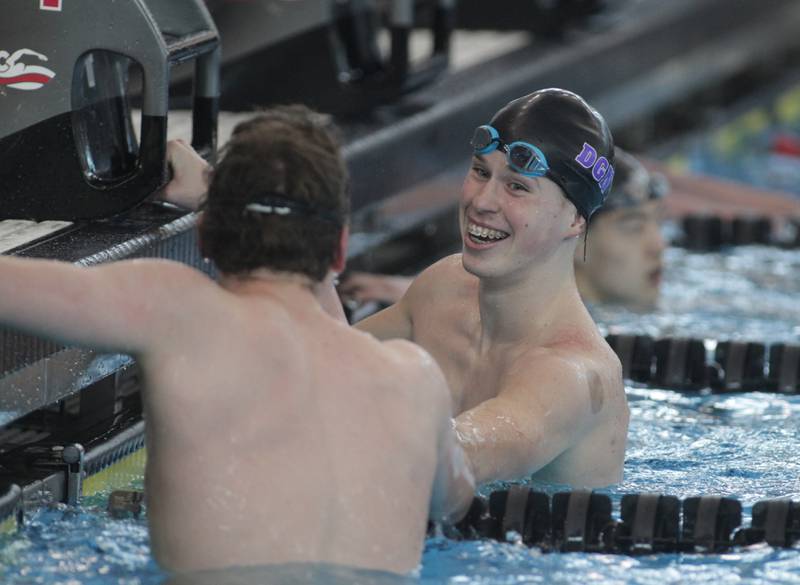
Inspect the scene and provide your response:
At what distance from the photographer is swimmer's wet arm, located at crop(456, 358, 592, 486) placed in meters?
2.87

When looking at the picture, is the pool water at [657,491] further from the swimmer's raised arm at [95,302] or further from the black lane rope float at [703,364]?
the swimmer's raised arm at [95,302]

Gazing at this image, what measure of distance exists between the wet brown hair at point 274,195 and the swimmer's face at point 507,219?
2.79ft

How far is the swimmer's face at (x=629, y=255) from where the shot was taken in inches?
217

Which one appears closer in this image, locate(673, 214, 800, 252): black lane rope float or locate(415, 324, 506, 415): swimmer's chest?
locate(415, 324, 506, 415): swimmer's chest

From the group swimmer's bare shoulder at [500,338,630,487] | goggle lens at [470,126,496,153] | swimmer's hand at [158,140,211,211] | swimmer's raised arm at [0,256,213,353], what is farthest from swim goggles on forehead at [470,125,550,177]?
swimmer's raised arm at [0,256,213,353]

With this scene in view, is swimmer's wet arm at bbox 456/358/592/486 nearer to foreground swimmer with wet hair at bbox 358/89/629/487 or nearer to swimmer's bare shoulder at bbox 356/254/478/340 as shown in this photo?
foreground swimmer with wet hair at bbox 358/89/629/487

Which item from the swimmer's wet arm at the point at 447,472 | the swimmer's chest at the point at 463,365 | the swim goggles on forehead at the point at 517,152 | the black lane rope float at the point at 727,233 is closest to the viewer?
the swimmer's wet arm at the point at 447,472

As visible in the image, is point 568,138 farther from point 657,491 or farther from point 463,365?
point 657,491

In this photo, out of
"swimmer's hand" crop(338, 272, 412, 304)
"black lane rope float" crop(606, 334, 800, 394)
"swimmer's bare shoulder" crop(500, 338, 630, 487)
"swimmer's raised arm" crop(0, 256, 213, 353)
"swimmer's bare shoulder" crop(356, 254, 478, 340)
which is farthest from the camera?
"swimmer's hand" crop(338, 272, 412, 304)

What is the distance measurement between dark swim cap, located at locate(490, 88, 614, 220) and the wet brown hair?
0.91m

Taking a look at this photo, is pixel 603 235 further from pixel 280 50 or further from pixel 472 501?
pixel 472 501

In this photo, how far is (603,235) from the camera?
557cm

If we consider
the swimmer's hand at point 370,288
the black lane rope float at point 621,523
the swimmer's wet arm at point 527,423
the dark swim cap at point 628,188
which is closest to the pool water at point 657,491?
the black lane rope float at point 621,523

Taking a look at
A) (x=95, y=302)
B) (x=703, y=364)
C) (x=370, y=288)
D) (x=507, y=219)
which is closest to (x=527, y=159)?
(x=507, y=219)
